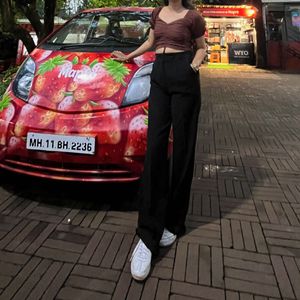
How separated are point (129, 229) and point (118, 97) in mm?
964

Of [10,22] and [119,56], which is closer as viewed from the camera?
[119,56]

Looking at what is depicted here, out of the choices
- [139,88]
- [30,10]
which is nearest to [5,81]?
[30,10]

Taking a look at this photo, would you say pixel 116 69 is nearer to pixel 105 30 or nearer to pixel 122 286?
pixel 105 30

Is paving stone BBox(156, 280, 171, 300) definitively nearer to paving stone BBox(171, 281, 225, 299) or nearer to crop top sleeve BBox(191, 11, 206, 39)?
paving stone BBox(171, 281, 225, 299)

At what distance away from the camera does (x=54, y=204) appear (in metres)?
3.03

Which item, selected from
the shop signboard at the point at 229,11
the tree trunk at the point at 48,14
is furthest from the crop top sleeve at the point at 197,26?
the shop signboard at the point at 229,11

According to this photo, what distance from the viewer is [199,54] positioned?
7.66 ft

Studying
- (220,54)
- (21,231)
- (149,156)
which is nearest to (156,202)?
(149,156)

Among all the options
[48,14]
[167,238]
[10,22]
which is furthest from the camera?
[48,14]

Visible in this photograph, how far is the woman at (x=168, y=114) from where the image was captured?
2.25 metres

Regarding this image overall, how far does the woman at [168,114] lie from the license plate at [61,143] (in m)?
0.55


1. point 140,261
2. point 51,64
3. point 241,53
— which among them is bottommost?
point 140,261

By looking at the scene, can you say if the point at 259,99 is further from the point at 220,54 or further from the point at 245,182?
the point at 220,54

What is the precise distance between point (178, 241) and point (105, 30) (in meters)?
2.43
